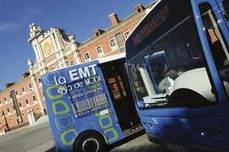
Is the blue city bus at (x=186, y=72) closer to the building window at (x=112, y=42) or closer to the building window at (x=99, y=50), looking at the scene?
the building window at (x=112, y=42)

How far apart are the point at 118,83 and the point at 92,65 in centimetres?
107

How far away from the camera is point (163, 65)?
18.6 feet

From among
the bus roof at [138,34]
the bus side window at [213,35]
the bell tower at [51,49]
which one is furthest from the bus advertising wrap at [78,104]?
the bell tower at [51,49]

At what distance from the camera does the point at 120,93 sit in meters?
10.5

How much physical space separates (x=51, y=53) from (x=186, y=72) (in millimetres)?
49888

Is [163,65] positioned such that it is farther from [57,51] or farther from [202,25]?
[57,51]

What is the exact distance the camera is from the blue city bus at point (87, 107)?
932cm

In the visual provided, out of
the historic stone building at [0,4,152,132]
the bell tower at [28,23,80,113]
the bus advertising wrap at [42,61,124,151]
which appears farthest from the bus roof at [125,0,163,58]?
the bell tower at [28,23,80,113]

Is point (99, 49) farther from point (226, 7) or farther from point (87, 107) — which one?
point (226, 7)

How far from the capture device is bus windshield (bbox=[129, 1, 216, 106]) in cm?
443

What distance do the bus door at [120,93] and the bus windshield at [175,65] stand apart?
3.76m

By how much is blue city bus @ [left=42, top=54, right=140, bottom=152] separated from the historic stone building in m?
24.3

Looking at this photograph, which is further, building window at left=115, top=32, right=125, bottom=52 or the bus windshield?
building window at left=115, top=32, right=125, bottom=52

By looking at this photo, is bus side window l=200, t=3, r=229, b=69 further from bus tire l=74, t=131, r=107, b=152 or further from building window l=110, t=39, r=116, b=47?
building window l=110, t=39, r=116, b=47
